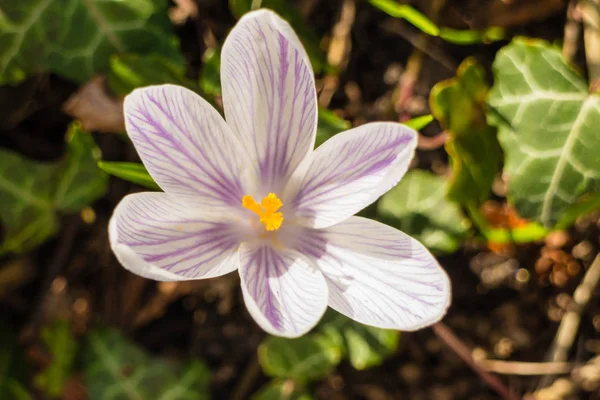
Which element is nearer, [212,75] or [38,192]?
[212,75]

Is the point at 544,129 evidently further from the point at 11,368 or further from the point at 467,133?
the point at 11,368

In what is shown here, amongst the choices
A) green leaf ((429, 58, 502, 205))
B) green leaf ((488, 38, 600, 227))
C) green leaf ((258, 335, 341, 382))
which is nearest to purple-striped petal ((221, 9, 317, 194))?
green leaf ((429, 58, 502, 205))

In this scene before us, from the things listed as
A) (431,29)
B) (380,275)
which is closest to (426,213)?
(431,29)

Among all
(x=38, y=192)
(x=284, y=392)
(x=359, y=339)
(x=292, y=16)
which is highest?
(x=292, y=16)

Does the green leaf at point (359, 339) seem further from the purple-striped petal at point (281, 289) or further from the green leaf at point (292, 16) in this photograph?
the green leaf at point (292, 16)

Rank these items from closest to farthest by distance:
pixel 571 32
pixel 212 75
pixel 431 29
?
pixel 431 29
pixel 212 75
pixel 571 32

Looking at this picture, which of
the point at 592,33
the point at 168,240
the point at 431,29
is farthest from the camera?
the point at 592,33

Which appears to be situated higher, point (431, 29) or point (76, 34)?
point (431, 29)
